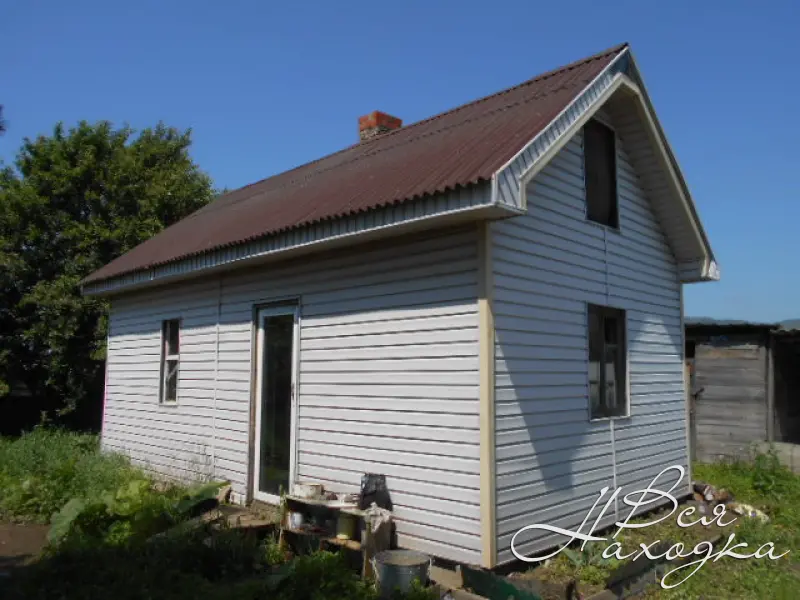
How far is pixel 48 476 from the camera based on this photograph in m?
9.95

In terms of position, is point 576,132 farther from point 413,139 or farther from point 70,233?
point 70,233

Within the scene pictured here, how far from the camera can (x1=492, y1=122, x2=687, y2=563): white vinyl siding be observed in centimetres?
637

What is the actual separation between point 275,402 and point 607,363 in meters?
4.11

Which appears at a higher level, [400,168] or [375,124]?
[375,124]

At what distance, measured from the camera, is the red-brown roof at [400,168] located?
6.39 m

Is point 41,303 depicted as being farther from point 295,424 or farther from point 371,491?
point 371,491

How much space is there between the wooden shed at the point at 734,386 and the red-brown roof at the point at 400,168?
650 cm

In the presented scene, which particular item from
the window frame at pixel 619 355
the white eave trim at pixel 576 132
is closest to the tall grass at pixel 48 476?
the window frame at pixel 619 355

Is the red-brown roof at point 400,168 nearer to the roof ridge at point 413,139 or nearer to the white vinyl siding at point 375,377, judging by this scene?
the roof ridge at point 413,139

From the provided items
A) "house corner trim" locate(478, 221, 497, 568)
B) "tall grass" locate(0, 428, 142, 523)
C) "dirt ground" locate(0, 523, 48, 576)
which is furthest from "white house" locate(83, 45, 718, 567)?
"dirt ground" locate(0, 523, 48, 576)

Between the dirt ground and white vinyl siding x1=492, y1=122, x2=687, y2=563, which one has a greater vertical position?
white vinyl siding x1=492, y1=122, x2=687, y2=563

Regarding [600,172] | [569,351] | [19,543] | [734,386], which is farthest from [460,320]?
[734,386]

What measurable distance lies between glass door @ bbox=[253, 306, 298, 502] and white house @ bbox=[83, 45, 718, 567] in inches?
1.2

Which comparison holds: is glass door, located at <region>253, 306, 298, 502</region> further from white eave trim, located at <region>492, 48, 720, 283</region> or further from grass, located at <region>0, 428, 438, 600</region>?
white eave trim, located at <region>492, 48, 720, 283</region>
